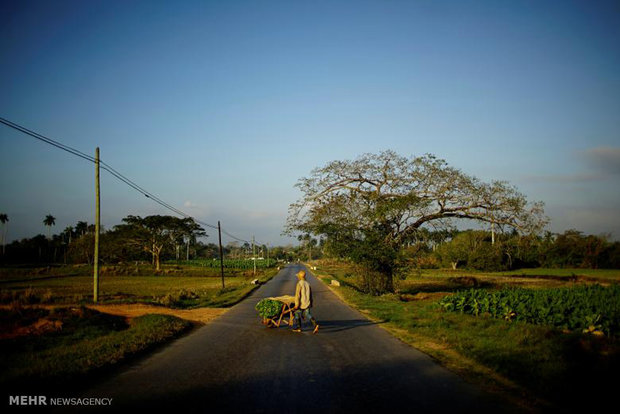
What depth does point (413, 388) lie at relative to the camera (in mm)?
6023

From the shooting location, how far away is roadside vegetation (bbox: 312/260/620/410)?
20.1ft

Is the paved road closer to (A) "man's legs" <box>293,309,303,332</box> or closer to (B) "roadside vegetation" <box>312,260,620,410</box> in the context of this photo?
(B) "roadside vegetation" <box>312,260,620,410</box>

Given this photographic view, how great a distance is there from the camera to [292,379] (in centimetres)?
656

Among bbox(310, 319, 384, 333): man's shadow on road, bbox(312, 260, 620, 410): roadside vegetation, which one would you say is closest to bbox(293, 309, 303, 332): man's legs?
bbox(310, 319, 384, 333): man's shadow on road

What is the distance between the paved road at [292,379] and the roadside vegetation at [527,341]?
2.85ft

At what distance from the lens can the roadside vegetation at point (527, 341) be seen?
614 centimetres

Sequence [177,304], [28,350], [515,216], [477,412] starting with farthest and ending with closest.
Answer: [515,216], [177,304], [28,350], [477,412]

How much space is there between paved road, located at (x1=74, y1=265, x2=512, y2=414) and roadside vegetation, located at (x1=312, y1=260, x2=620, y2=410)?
869mm

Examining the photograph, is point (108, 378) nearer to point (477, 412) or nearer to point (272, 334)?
point (272, 334)

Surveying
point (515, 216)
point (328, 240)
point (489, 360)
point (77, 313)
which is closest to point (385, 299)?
point (328, 240)

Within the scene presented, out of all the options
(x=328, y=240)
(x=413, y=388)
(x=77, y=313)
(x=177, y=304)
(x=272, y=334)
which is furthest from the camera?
(x=328, y=240)

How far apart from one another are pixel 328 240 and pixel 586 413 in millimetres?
20695

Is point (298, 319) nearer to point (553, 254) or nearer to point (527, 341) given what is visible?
point (527, 341)

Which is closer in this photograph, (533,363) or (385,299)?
(533,363)
